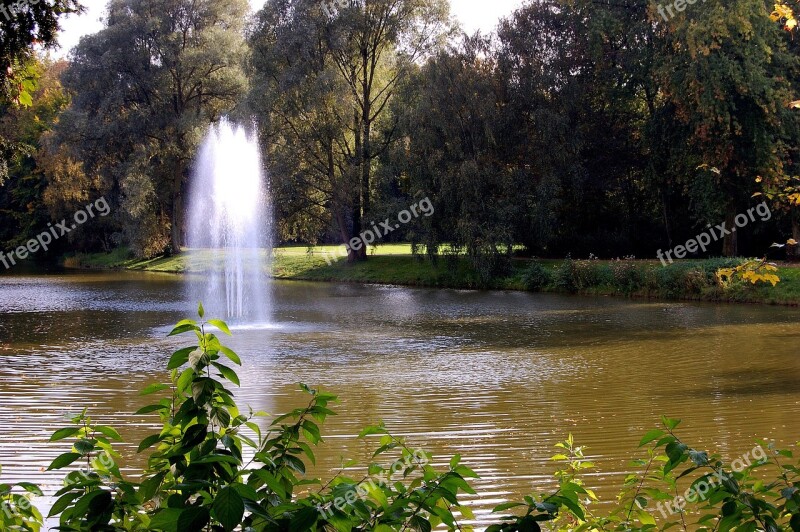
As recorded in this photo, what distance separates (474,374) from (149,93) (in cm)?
3471

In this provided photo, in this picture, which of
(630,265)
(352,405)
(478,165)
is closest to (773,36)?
(630,265)

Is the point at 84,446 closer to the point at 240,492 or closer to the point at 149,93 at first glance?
the point at 240,492

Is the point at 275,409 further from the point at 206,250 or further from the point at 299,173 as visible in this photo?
the point at 206,250

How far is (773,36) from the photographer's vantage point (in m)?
24.0

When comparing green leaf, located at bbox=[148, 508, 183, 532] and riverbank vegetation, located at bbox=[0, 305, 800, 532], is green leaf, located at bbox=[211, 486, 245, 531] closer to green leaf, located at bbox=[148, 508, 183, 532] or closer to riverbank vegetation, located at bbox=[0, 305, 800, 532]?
riverbank vegetation, located at bbox=[0, 305, 800, 532]

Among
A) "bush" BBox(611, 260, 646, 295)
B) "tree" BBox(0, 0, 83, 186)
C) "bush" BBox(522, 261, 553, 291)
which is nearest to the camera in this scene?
"tree" BBox(0, 0, 83, 186)

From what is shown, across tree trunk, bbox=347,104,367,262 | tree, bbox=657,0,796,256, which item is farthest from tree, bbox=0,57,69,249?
tree, bbox=657,0,796,256

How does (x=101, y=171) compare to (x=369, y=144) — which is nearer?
(x=369, y=144)

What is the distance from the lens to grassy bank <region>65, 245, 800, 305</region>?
70.5 ft

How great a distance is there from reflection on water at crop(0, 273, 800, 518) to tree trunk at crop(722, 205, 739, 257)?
6.47m

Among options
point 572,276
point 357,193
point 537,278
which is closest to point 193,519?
point 572,276

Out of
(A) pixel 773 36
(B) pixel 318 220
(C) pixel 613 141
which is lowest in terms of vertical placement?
(B) pixel 318 220

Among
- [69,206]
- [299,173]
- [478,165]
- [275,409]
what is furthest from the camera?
[69,206]

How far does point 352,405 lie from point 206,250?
37.1m
